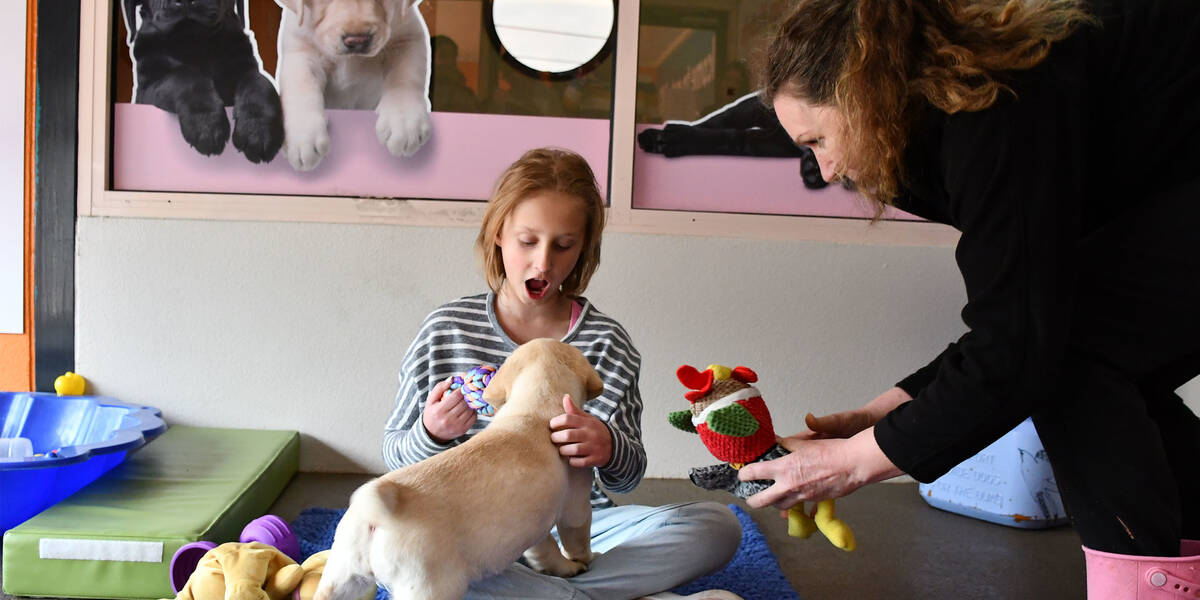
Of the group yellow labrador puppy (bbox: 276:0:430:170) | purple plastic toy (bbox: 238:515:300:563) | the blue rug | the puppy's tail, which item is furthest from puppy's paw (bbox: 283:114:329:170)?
the puppy's tail

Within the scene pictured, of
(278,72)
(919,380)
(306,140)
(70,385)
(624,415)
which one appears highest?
(278,72)

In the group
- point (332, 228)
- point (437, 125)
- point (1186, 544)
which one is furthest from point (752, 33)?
point (1186, 544)

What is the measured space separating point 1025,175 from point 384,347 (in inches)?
66.3

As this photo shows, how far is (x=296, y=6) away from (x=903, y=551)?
1.84 metres

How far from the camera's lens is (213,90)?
220 cm

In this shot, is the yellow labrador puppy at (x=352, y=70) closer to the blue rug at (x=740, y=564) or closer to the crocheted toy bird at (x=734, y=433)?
the blue rug at (x=740, y=564)

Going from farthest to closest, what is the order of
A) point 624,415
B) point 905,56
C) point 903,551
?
point 903,551 → point 624,415 → point 905,56

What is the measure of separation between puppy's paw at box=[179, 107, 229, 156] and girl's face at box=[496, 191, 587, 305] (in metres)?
1.07

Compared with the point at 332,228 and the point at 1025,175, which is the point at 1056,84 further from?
the point at 332,228

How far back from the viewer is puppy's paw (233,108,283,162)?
221 centimetres

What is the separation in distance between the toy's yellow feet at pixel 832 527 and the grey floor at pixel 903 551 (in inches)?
17.6

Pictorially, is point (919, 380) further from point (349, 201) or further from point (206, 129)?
point (206, 129)

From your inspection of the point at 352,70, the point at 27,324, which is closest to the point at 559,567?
the point at 352,70

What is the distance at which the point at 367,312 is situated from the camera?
2.29 m
